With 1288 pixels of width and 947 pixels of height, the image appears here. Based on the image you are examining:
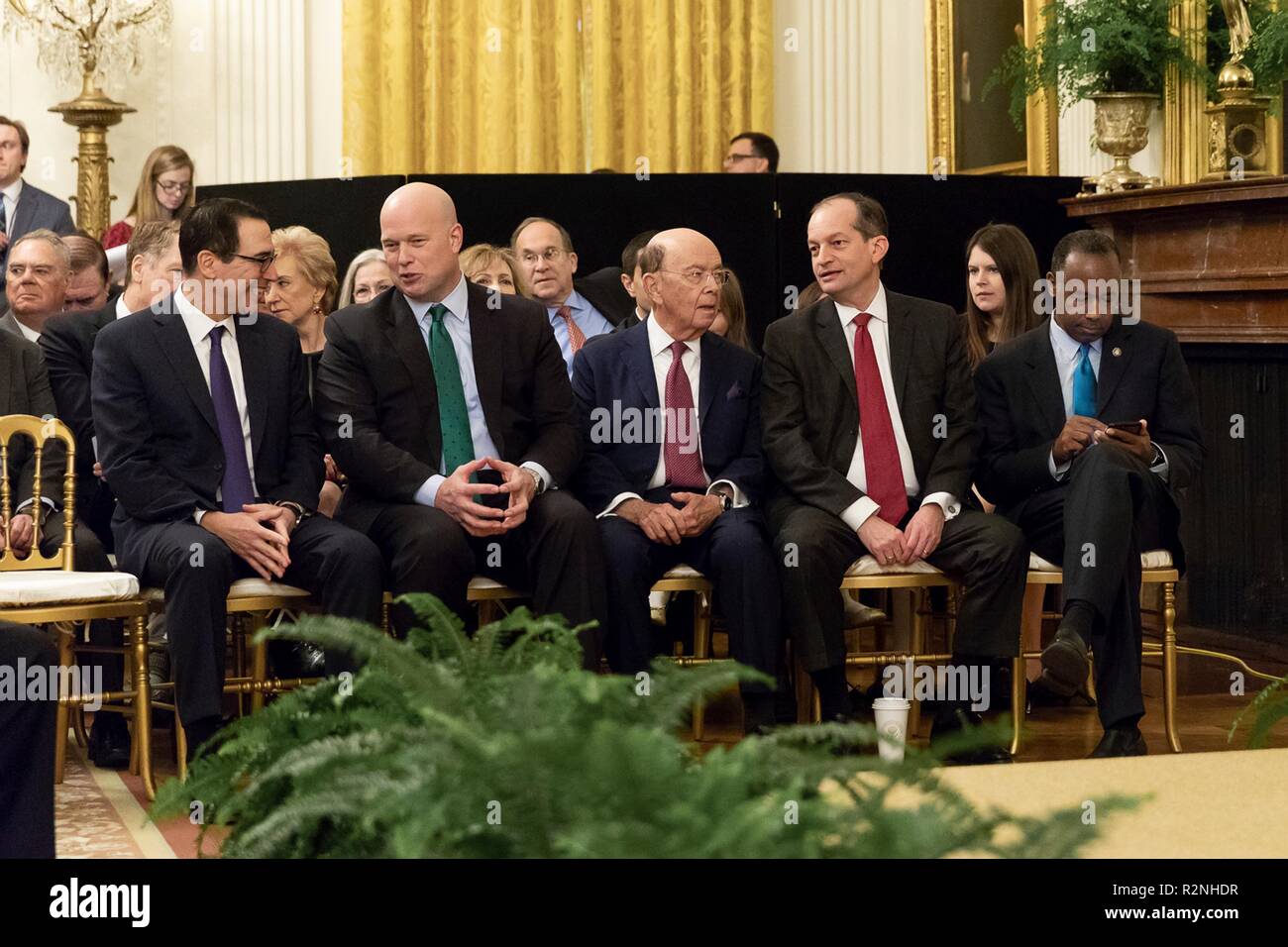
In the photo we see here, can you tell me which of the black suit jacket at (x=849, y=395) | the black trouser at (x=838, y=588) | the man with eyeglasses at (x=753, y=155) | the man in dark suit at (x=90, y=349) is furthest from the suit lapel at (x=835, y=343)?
the man with eyeglasses at (x=753, y=155)

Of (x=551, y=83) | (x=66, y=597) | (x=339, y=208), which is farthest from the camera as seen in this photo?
(x=551, y=83)

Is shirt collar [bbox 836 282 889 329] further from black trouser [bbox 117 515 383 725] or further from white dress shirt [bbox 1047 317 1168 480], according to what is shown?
black trouser [bbox 117 515 383 725]

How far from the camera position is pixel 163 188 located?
23.2 ft

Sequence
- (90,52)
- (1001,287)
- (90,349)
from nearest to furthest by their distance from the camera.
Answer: (90,349) → (1001,287) → (90,52)

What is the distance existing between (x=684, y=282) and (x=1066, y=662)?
4.79ft

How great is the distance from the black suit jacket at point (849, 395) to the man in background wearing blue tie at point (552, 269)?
1.35m

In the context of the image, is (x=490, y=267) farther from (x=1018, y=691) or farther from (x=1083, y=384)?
(x=1018, y=691)

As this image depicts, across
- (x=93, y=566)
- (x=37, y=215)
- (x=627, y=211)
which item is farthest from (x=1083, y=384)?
(x=37, y=215)

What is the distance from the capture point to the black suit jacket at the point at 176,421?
169 inches

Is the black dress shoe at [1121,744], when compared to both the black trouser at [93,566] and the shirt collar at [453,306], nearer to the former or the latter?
the shirt collar at [453,306]
